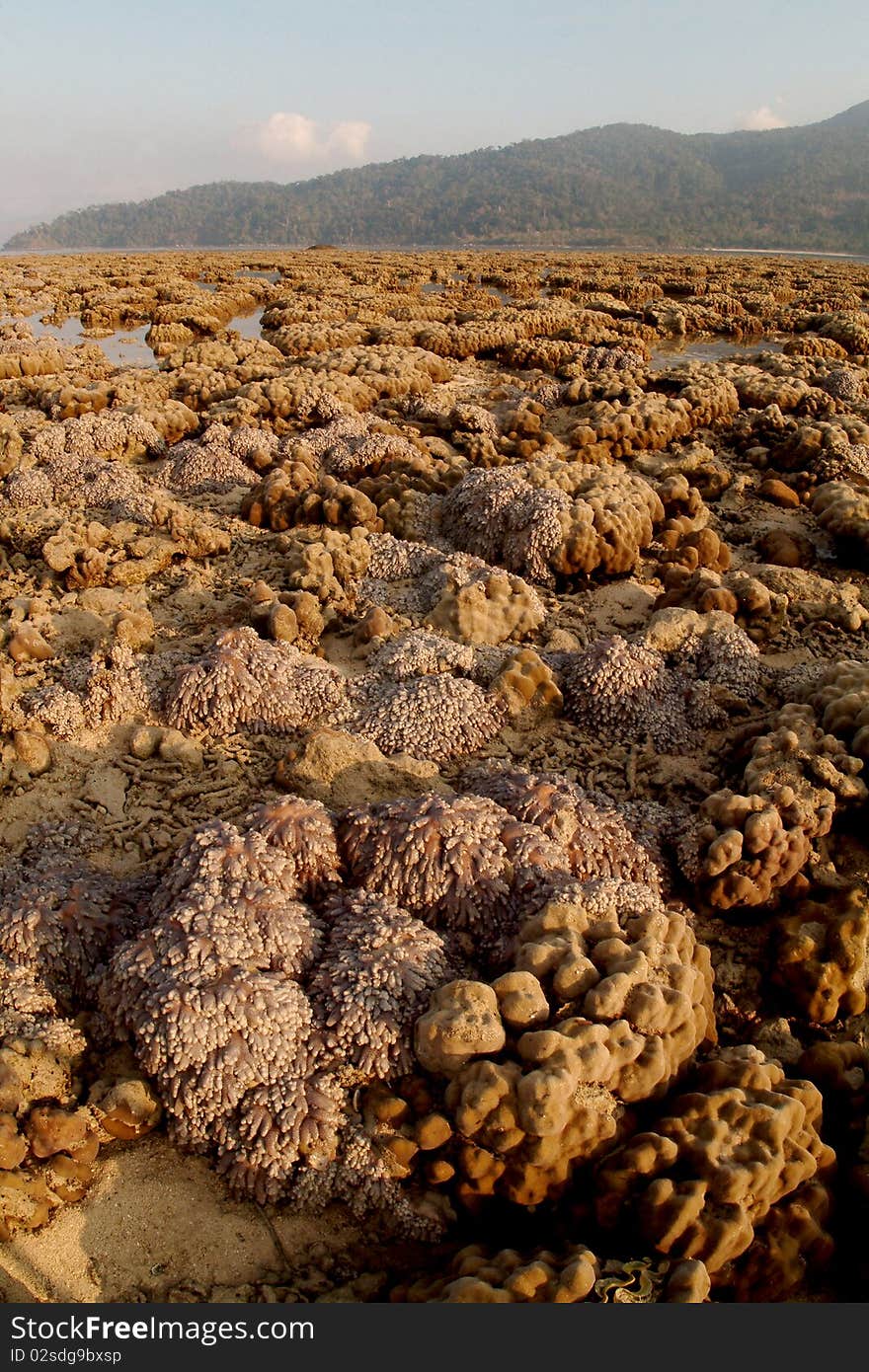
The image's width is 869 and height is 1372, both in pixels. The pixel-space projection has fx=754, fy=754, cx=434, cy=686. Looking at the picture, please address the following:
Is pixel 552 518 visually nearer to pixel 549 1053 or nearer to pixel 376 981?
pixel 376 981

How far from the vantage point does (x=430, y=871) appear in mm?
3533

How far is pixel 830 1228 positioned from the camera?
264 cm

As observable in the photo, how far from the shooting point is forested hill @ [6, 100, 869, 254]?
100875mm

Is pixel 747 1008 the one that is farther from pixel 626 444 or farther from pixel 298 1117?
pixel 626 444

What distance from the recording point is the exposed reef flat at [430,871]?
8.52ft

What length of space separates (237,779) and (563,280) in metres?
28.3

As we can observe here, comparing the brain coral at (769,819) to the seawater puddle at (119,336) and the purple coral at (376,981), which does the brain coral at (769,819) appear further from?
the seawater puddle at (119,336)

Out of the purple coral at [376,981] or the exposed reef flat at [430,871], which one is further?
the purple coral at [376,981]

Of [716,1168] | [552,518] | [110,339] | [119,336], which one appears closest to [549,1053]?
[716,1168]

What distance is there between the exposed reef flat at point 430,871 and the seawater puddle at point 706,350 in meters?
6.72

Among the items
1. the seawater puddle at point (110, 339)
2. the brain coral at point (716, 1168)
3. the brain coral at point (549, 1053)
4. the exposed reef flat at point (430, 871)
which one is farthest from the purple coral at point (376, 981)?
the seawater puddle at point (110, 339)

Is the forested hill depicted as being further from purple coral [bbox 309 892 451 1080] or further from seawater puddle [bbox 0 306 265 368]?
purple coral [bbox 309 892 451 1080]

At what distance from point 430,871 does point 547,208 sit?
15457 cm

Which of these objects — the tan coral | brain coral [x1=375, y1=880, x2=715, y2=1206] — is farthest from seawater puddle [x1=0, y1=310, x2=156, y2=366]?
the tan coral
